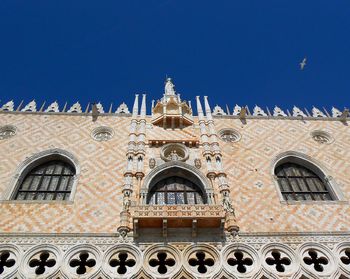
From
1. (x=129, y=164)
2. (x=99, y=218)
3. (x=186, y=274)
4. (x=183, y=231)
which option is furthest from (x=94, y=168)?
(x=186, y=274)

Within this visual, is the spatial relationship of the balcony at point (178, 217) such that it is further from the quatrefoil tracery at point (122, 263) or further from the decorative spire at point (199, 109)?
the decorative spire at point (199, 109)

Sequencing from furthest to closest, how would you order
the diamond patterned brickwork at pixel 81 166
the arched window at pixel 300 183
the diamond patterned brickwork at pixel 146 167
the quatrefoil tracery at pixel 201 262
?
the arched window at pixel 300 183
the diamond patterned brickwork at pixel 146 167
the diamond patterned brickwork at pixel 81 166
the quatrefoil tracery at pixel 201 262

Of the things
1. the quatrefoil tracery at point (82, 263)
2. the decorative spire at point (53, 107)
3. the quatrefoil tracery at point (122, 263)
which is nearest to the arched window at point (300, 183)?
the quatrefoil tracery at point (122, 263)

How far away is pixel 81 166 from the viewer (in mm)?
11703

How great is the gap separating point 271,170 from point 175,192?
3294 millimetres

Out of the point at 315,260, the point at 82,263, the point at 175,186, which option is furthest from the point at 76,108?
the point at 315,260

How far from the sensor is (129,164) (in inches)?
455

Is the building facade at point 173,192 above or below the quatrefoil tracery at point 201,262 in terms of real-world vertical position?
above

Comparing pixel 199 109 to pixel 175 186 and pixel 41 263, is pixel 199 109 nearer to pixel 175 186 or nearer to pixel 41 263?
pixel 175 186

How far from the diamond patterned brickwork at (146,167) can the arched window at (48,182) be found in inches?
18.5

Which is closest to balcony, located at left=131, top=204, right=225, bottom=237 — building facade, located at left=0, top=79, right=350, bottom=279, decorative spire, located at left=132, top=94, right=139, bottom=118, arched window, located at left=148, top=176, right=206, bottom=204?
building facade, located at left=0, top=79, right=350, bottom=279

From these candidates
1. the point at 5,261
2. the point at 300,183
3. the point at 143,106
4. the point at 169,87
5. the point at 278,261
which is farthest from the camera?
the point at 169,87

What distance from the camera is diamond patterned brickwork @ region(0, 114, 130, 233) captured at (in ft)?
32.2

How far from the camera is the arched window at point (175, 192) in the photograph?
35.8 ft
